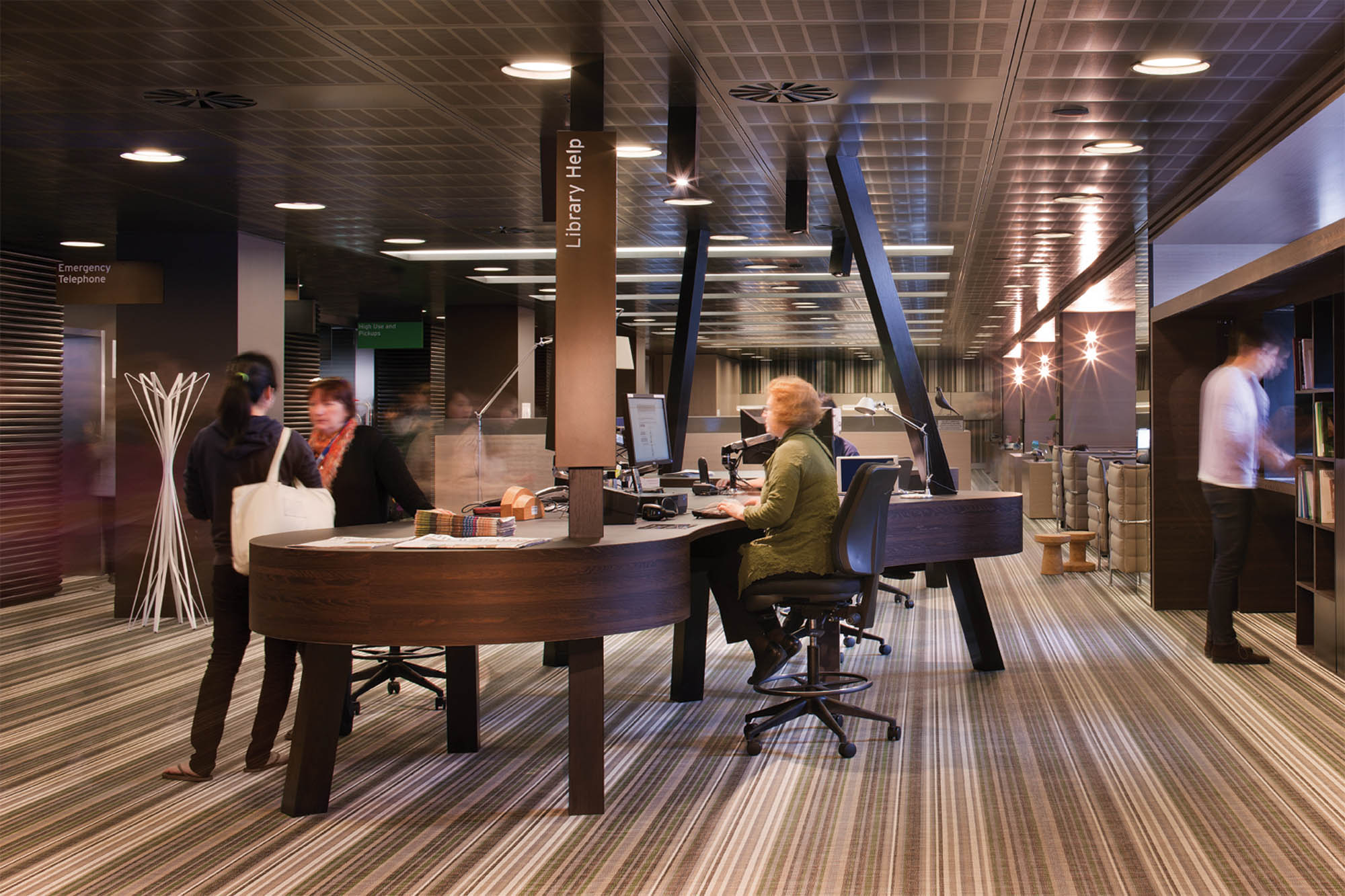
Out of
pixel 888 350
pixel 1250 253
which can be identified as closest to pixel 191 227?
pixel 888 350

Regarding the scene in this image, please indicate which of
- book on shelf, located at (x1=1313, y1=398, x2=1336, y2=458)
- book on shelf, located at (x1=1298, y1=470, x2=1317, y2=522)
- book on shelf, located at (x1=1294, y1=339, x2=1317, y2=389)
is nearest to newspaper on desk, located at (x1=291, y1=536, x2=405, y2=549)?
book on shelf, located at (x1=1313, y1=398, x2=1336, y2=458)

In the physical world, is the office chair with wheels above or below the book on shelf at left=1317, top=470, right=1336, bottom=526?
below

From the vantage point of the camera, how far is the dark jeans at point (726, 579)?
5.47 m

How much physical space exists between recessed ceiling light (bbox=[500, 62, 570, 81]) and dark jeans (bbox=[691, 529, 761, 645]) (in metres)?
2.25

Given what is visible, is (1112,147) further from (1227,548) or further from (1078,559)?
(1078,559)

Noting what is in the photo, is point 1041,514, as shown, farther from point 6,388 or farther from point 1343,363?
point 6,388

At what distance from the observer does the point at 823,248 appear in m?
10.2

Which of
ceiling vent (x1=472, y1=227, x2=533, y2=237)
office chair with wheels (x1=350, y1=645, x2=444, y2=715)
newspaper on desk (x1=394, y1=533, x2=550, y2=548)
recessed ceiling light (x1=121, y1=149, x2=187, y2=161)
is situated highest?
ceiling vent (x1=472, y1=227, x2=533, y2=237)

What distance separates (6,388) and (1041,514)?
1199cm

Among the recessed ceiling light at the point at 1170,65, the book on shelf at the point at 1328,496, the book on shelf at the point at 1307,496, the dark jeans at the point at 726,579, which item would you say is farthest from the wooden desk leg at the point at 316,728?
the book on shelf at the point at 1307,496

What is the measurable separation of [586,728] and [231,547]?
156cm

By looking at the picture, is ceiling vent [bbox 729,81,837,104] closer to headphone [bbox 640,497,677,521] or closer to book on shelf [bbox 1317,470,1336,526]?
headphone [bbox 640,497,677,521]

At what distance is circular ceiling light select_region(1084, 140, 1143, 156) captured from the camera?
6293 millimetres

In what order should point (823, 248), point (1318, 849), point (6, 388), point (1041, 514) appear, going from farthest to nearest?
point (1041, 514), point (823, 248), point (6, 388), point (1318, 849)
